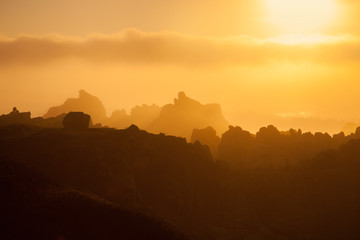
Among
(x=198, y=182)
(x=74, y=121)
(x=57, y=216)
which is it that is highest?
(x=74, y=121)

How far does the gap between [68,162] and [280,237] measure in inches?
2407

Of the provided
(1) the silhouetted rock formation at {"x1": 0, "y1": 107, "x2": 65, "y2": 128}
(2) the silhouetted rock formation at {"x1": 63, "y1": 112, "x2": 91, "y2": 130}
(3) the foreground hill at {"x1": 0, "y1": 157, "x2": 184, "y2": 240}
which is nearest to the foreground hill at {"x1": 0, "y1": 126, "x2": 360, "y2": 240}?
(2) the silhouetted rock formation at {"x1": 63, "y1": 112, "x2": 91, "y2": 130}

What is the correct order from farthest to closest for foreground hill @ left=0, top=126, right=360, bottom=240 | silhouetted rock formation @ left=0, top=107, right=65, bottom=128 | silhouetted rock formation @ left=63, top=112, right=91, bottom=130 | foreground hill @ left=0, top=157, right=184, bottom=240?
silhouetted rock formation @ left=0, top=107, right=65, bottom=128 → silhouetted rock formation @ left=63, top=112, right=91, bottom=130 → foreground hill @ left=0, top=126, right=360, bottom=240 → foreground hill @ left=0, top=157, right=184, bottom=240

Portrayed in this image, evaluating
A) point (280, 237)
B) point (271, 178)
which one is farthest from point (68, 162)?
point (271, 178)

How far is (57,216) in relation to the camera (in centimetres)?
6569

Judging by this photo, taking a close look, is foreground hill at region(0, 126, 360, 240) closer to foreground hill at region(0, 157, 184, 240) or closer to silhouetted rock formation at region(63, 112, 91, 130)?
silhouetted rock formation at region(63, 112, 91, 130)

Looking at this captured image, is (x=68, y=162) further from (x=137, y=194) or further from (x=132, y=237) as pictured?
(x=132, y=237)

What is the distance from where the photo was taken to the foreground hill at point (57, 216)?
2480 inches

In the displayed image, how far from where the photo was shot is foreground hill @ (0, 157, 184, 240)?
63000 mm

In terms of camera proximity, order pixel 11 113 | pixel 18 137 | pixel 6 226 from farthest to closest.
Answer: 1. pixel 11 113
2. pixel 18 137
3. pixel 6 226

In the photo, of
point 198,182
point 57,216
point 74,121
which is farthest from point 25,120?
point 57,216

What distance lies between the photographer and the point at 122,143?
129 m

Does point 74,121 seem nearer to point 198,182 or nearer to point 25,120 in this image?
point 198,182

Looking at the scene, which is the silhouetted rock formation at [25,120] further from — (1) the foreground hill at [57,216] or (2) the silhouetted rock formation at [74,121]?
(1) the foreground hill at [57,216]
